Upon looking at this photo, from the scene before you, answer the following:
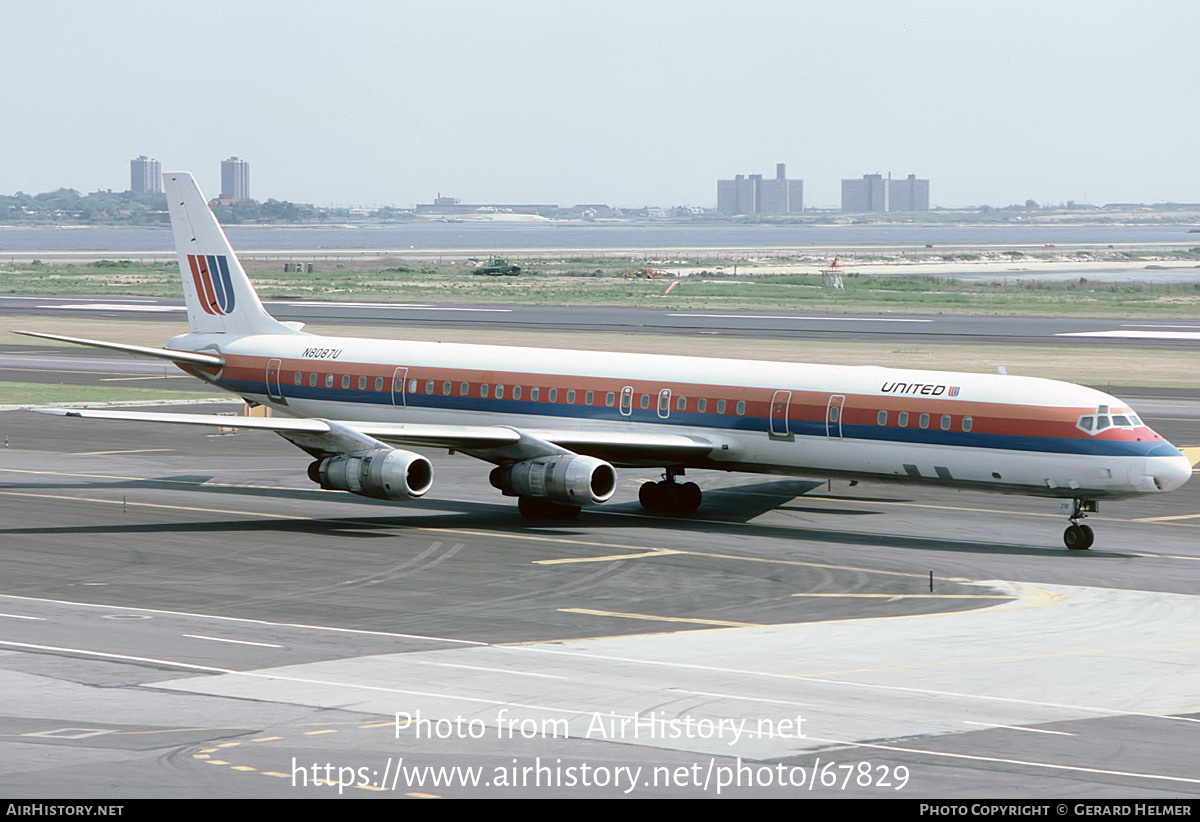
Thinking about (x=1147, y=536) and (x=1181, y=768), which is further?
(x=1147, y=536)

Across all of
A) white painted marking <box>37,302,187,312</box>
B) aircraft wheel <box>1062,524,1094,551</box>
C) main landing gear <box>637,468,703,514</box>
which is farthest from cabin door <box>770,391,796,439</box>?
white painted marking <box>37,302,187,312</box>

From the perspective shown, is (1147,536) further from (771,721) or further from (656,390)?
(771,721)

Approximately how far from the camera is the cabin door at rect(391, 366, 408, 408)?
47.1 m

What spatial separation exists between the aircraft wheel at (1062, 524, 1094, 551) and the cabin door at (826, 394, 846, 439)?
6157mm

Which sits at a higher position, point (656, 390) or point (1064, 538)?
point (656, 390)

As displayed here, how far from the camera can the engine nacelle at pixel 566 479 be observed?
133 ft

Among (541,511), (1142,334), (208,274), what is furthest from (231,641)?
(1142,334)

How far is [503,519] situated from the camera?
141 feet

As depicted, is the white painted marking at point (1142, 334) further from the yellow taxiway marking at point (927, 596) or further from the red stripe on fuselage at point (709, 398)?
the yellow taxiway marking at point (927, 596)

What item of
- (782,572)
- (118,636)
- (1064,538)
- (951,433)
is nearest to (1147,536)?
(1064,538)

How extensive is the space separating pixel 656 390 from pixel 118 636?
19.3 meters

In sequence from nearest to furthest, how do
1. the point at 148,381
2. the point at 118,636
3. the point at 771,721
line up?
the point at 771,721, the point at 118,636, the point at 148,381

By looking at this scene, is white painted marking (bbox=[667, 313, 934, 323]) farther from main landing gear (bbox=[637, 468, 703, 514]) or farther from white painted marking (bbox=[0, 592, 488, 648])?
white painted marking (bbox=[0, 592, 488, 648])

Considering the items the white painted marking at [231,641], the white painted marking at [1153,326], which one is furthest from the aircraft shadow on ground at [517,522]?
the white painted marking at [1153,326]
